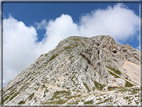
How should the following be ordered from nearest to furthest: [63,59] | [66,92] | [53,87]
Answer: [66,92]
[53,87]
[63,59]

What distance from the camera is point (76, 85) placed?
37.5 metres

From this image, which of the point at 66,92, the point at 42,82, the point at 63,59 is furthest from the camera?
the point at 63,59

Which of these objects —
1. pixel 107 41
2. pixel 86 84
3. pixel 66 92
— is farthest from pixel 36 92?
pixel 107 41

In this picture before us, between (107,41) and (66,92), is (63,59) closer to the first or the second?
(66,92)

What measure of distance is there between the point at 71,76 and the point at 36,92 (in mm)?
14257

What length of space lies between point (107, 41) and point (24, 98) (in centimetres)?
12506

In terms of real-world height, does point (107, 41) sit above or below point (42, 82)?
above

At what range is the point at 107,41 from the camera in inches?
5374

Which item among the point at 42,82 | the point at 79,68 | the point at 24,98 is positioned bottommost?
the point at 24,98

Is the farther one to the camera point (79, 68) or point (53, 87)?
point (79, 68)

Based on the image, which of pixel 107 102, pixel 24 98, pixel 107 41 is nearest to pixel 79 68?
pixel 24 98

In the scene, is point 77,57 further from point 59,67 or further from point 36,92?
point 36,92

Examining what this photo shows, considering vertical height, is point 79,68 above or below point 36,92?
above

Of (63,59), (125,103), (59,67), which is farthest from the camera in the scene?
(63,59)
